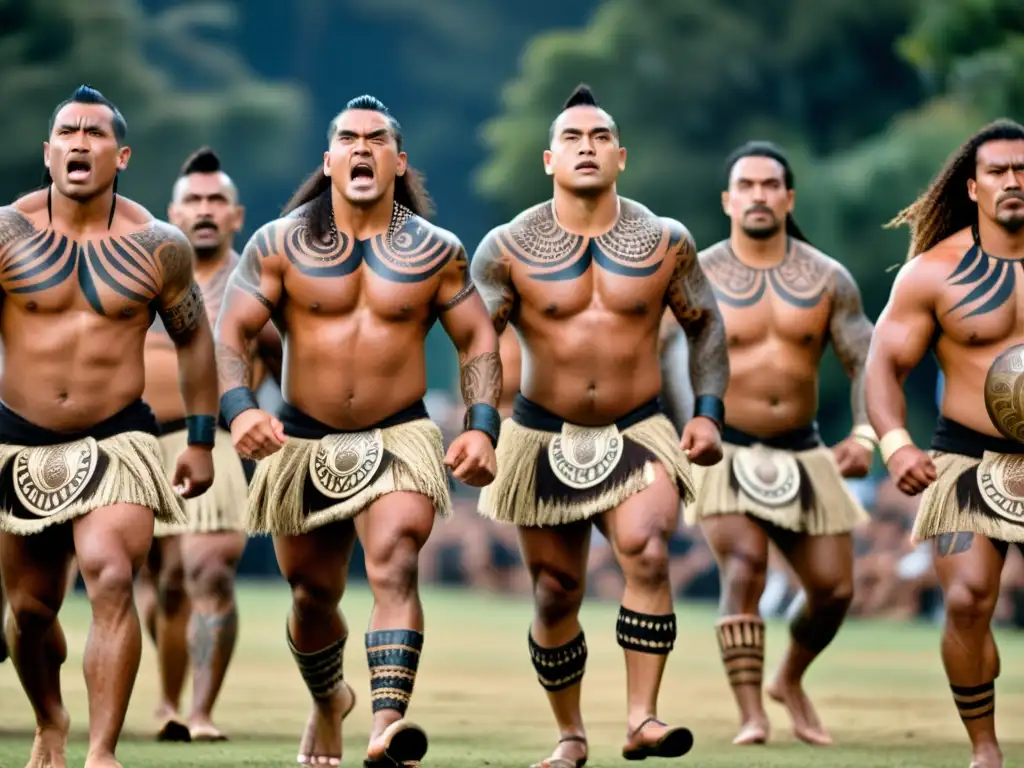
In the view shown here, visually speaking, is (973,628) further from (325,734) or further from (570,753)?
(325,734)

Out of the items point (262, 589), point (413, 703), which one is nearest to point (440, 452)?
point (413, 703)

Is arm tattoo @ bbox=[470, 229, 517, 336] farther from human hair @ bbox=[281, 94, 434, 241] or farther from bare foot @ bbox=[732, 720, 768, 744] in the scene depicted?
bare foot @ bbox=[732, 720, 768, 744]

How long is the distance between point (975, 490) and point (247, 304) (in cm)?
241

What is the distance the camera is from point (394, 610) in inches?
280

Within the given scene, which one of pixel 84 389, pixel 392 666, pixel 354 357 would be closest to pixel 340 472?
pixel 354 357

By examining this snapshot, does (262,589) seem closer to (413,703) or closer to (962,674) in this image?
(413,703)

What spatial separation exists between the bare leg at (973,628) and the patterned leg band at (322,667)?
204 centimetres

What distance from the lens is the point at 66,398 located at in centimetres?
718

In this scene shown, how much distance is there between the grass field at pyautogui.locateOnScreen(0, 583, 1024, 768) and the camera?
845 centimetres

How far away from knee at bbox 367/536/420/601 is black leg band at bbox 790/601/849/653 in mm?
2821

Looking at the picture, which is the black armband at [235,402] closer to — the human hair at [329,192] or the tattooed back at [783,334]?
the human hair at [329,192]

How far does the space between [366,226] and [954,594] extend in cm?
223

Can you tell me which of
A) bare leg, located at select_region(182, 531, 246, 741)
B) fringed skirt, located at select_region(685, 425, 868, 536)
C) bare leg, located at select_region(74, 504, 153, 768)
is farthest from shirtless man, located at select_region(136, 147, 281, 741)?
bare leg, located at select_region(74, 504, 153, 768)

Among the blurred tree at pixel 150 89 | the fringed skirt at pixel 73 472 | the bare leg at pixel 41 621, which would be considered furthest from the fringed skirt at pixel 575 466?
the blurred tree at pixel 150 89
